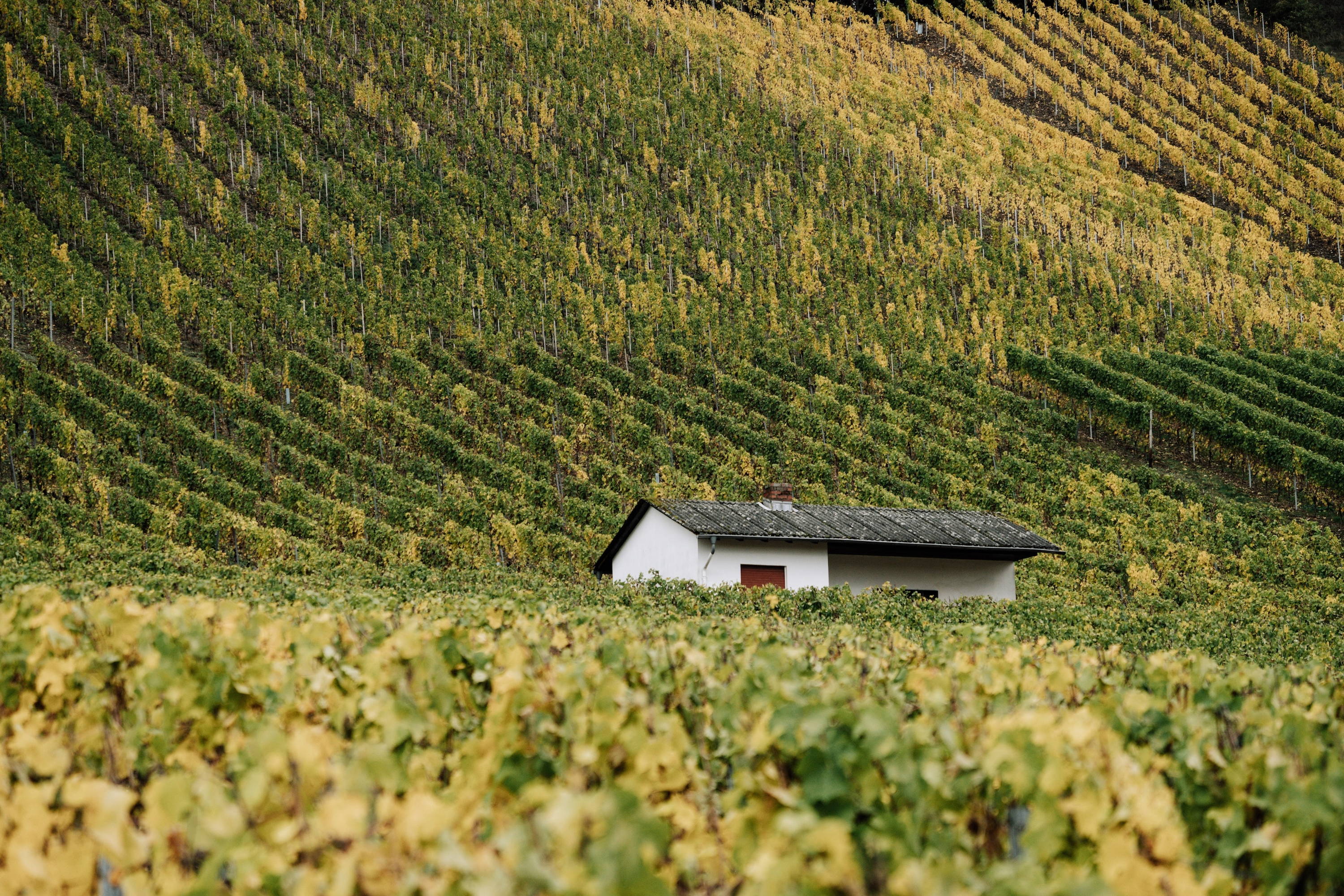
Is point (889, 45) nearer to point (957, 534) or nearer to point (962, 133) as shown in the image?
point (962, 133)

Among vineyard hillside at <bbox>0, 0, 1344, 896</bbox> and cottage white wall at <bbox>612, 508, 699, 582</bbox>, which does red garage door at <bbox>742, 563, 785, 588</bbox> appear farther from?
vineyard hillside at <bbox>0, 0, 1344, 896</bbox>

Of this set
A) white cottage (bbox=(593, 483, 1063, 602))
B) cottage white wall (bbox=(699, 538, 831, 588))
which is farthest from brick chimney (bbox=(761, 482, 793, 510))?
cottage white wall (bbox=(699, 538, 831, 588))

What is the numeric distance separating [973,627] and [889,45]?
80.6 meters

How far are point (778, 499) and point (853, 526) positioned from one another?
2.47 metres

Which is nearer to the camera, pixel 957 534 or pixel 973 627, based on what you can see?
pixel 973 627

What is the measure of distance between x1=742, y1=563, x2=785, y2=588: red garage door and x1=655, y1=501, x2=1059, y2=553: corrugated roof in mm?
756

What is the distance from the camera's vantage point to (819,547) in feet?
74.8

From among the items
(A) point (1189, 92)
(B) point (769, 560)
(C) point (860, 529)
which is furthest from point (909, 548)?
(A) point (1189, 92)

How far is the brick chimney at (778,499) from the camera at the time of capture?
2441 centimetres

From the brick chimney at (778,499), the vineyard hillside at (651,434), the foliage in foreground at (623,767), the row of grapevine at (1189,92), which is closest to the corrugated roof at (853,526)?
the brick chimney at (778,499)

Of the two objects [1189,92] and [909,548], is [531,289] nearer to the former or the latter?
[909,548]

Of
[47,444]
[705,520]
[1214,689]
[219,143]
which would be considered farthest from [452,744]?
[219,143]

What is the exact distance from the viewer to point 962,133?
212ft

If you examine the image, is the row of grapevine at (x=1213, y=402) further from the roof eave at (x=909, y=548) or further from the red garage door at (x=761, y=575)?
the red garage door at (x=761, y=575)
